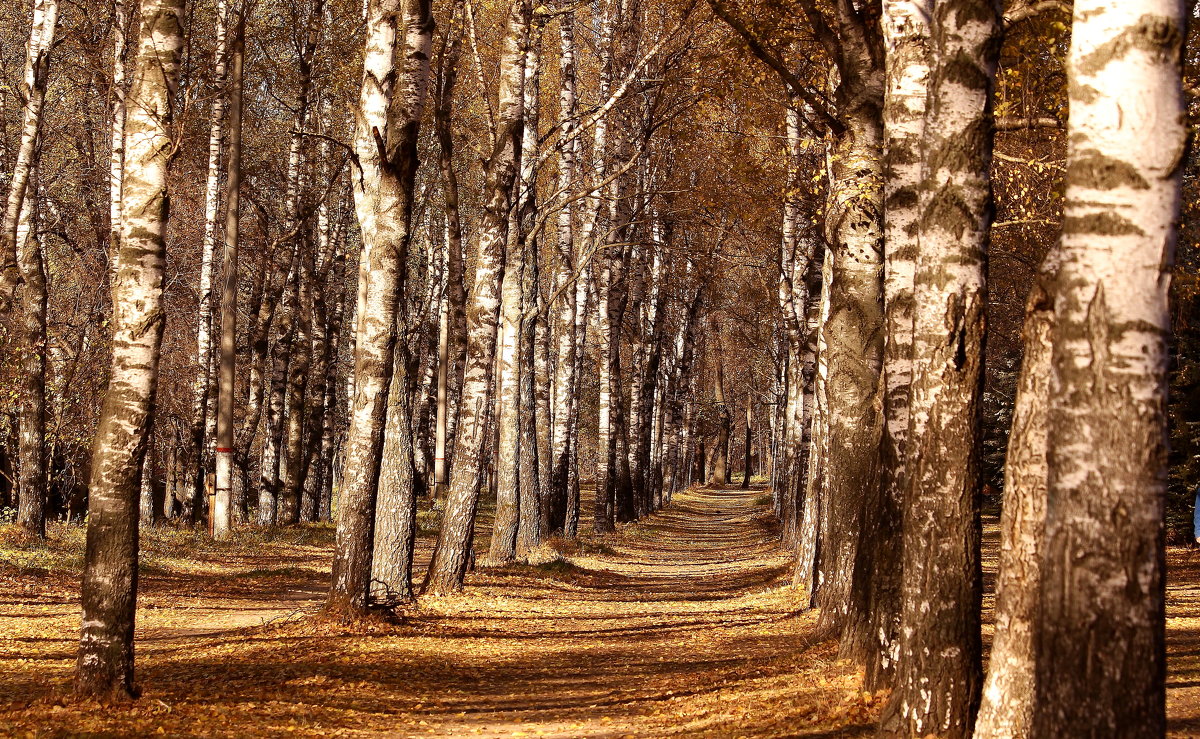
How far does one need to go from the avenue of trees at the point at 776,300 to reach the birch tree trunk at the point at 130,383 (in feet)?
0.08

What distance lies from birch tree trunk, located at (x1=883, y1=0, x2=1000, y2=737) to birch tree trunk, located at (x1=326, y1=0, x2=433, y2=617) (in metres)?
6.94

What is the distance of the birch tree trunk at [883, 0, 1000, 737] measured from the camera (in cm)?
638

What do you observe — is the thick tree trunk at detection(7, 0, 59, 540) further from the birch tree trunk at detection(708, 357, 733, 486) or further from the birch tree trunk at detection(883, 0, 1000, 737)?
the birch tree trunk at detection(708, 357, 733, 486)

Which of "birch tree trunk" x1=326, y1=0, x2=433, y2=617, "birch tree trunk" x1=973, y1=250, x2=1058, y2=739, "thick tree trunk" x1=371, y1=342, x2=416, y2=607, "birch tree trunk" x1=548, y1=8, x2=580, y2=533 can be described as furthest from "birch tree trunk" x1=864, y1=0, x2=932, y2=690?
"birch tree trunk" x1=548, y1=8, x2=580, y2=533

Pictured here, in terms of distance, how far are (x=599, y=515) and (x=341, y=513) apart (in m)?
16.0

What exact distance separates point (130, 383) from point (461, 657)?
15.8 ft

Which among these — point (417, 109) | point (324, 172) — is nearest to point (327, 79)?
point (324, 172)

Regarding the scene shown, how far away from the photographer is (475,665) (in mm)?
11055

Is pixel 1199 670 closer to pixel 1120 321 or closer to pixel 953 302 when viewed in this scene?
pixel 953 302

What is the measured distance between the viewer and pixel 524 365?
1920cm

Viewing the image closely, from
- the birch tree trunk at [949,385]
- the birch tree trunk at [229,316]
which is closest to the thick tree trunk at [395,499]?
the birch tree trunk at [949,385]

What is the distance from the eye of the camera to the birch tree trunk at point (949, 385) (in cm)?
638

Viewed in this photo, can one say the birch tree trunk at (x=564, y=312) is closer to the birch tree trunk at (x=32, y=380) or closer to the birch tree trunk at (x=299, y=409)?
the birch tree trunk at (x=299, y=409)

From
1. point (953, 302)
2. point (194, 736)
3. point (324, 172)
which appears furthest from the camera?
point (324, 172)
